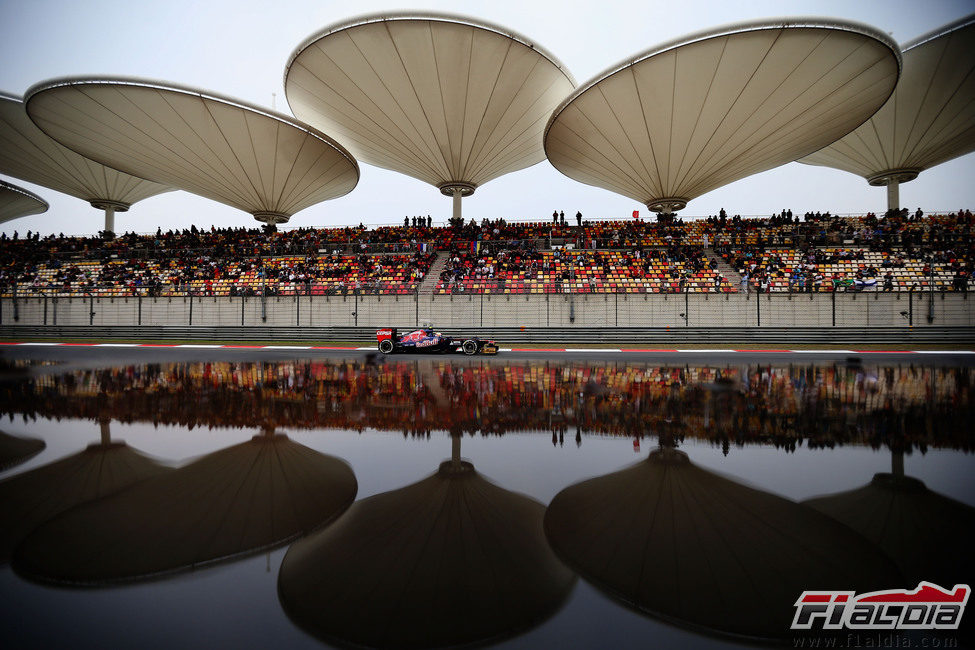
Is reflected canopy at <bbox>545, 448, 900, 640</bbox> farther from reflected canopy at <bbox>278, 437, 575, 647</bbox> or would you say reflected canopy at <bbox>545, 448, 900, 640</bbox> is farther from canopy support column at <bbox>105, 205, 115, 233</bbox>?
canopy support column at <bbox>105, 205, 115, 233</bbox>

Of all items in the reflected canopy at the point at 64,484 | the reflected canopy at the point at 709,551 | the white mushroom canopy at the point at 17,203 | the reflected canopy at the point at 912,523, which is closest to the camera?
the reflected canopy at the point at 709,551

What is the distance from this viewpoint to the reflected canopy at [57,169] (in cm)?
3206

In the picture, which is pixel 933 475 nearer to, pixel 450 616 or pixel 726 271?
pixel 450 616

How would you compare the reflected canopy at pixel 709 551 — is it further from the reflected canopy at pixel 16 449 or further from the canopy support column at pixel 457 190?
the canopy support column at pixel 457 190

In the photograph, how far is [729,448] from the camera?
4852 millimetres

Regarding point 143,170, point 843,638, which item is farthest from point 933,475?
point 143,170

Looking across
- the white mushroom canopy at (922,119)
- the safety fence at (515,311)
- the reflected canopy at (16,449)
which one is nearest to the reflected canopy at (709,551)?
the reflected canopy at (16,449)

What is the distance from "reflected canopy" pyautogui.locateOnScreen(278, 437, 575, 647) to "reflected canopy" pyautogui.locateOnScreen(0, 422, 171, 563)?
2.20 m

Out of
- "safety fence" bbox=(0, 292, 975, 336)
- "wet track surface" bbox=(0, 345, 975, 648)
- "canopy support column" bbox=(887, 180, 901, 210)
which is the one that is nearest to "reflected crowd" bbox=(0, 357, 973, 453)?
"wet track surface" bbox=(0, 345, 975, 648)

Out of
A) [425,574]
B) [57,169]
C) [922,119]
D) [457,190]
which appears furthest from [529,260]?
[57,169]

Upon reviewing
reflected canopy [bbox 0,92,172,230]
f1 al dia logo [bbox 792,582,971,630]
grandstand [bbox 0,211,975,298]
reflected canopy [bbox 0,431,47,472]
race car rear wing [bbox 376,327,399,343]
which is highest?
reflected canopy [bbox 0,92,172,230]

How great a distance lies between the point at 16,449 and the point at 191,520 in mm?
3847

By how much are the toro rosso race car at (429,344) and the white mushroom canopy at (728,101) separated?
17198mm

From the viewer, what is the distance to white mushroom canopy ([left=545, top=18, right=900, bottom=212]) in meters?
19.8
